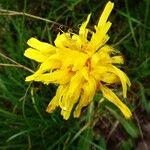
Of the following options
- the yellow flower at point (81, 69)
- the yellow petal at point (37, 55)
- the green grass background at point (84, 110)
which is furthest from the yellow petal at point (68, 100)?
the green grass background at point (84, 110)

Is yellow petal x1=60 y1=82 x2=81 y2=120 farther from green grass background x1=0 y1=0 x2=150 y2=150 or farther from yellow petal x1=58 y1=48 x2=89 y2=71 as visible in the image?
green grass background x1=0 y1=0 x2=150 y2=150

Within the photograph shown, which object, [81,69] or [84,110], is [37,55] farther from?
[84,110]

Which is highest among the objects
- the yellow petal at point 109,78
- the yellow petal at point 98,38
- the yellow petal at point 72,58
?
the yellow petal at point 98,38

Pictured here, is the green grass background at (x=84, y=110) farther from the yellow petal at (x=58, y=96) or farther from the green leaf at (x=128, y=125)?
the yellow petal at (x=58, y=96)

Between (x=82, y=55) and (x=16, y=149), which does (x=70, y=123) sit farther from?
(x=82, y=55)

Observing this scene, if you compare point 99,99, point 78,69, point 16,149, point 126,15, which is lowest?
point 16,149

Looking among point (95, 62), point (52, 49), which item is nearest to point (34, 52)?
point (52, 49)

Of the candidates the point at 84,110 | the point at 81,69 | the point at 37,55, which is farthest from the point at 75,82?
the point at 84,110

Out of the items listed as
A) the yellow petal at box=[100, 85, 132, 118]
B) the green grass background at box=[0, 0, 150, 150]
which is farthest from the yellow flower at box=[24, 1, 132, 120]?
the green grass background at box=[0, 0, 150, 150]
